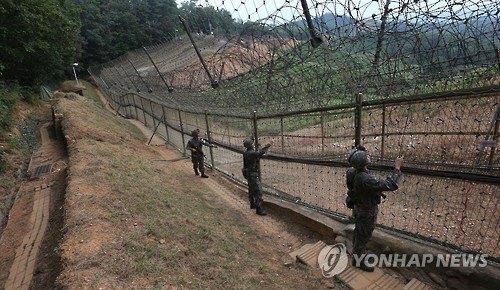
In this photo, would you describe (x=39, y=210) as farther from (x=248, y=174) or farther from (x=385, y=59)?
(x=385, y=59)

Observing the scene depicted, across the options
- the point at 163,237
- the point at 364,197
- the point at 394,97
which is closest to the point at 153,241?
the point at 163,237

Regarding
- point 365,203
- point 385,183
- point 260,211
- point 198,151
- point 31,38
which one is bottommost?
point 260,211

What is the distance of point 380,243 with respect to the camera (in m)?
3.42

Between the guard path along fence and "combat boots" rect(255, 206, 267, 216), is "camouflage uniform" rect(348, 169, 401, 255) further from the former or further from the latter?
"combat boots" rect(255, 206, 267, 216)

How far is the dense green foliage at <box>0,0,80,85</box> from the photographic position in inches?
509

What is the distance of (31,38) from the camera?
14656 millimetres

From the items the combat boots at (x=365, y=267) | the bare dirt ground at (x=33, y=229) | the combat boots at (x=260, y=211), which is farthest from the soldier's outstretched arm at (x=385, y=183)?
the bare dirt ground at (x=33, y=229)

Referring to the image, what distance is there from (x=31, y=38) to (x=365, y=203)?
57.3 ft

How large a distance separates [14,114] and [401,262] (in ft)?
48.3

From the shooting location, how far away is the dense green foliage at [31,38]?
1292 centimetres

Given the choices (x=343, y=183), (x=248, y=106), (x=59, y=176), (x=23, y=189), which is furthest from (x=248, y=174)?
(x=23, y=189)

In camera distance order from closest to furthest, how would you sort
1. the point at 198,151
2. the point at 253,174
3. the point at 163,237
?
1. the point at 163,237
2. the point at 253,174
3. the point at 198,151

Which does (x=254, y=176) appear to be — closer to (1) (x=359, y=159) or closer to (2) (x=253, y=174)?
(2) (x=253, y=174)

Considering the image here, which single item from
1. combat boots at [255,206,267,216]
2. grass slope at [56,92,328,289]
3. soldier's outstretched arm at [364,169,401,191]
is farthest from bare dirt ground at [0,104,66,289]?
soldier's outstretched arm at [364,169,401,191]
